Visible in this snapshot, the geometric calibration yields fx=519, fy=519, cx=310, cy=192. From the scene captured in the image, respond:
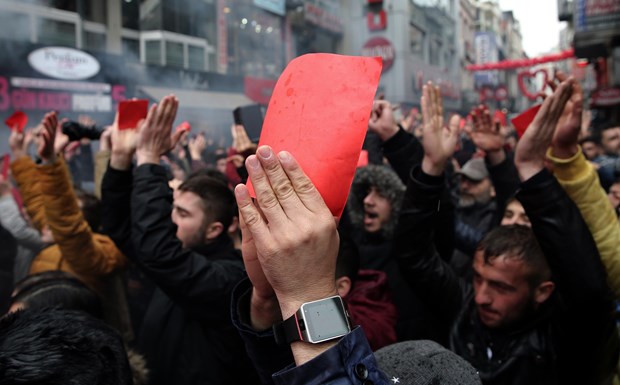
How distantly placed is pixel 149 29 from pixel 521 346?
40.1ft

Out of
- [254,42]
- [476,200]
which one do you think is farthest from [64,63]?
[476,200]

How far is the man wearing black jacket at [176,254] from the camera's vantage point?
1.50 meters

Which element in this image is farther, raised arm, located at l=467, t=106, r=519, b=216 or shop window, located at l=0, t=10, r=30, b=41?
shop window, located at l=0, t=10, r=30, b=41

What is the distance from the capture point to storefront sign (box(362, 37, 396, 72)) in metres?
17.6

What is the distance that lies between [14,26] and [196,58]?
16.1 feet

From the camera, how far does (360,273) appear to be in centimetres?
188

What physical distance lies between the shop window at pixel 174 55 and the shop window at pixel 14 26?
10.7 feet

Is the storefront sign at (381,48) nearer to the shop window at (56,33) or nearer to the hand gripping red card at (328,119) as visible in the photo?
the shop window at (56,33)

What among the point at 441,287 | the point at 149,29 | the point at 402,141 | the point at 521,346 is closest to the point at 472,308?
the point at 441,287

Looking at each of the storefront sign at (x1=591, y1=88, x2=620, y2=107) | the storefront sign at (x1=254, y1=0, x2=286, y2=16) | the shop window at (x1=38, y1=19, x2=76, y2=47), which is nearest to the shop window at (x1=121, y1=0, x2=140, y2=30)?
the shop window at (x1=38, y1=19, x2=76, y2=47)

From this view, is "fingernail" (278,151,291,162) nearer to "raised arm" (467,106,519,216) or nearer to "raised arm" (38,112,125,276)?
"raised arm" (38,112,125,276)

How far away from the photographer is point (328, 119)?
2.49 feet

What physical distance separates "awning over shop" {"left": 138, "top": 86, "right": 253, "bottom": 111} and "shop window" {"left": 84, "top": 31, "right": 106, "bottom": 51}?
1565mm

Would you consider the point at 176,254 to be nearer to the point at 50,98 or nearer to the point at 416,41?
the point at 50,98
